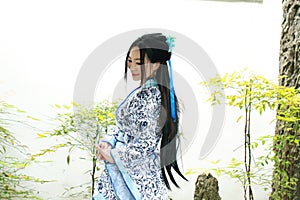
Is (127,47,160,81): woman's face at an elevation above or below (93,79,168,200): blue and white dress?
above

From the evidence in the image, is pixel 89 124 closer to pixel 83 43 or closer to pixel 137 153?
pixel 83 43

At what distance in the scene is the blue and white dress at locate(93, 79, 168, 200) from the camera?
1.83 meters

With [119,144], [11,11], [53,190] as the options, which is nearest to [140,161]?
[119,144]

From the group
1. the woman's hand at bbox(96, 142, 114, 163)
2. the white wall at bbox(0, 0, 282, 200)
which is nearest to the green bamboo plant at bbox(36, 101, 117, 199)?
the white wall at bbox(0, 0, 282, 200)

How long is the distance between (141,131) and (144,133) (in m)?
0.01

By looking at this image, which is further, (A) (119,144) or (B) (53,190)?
(B) (53,190)

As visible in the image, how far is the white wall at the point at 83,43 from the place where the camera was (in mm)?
3090

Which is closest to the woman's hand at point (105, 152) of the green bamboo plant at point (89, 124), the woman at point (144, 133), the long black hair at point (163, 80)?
the woman at point (144, 133)

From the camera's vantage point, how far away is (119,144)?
6.23ft

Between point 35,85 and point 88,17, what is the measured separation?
1.81 feet

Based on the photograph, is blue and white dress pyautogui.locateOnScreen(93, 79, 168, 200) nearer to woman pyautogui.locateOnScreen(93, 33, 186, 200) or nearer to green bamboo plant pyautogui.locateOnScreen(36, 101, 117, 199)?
woman pyautogui.locateOnScreen(93, 33, 186, 200)

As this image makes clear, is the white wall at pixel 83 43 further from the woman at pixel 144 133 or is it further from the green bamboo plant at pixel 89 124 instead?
the woman at pixel 144 133

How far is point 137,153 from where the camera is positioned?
1827mm

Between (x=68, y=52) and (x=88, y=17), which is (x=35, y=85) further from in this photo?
(x=88, y=17)
